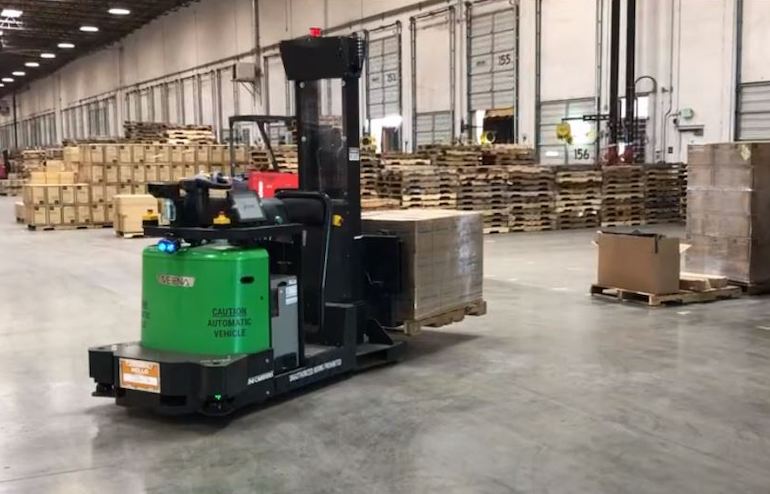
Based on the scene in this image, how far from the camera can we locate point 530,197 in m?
17.2

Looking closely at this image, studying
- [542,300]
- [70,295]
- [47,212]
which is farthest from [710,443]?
[47,212]

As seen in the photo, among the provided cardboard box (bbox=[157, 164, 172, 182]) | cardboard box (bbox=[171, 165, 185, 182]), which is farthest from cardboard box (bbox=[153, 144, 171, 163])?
cardboard box (bbox=[171, 165, 185, 182])

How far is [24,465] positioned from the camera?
4020 millimetres

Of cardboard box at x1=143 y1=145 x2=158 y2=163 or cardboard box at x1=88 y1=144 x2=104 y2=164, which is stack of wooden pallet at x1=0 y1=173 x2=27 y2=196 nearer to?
cardboard box at x1=88 y1=144 x2=104 y2=164

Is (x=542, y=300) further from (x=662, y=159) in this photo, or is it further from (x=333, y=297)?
(x=662, y=159)

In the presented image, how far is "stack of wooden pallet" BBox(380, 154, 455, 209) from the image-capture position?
16344 millimetres

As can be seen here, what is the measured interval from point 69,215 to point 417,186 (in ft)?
28.2

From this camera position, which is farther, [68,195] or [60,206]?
[68,195]

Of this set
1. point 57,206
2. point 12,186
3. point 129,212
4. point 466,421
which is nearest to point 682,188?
point 129,212

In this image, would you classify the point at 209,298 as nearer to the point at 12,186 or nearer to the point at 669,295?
the point at 669,295

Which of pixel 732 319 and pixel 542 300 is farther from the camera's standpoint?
pixel 542 300

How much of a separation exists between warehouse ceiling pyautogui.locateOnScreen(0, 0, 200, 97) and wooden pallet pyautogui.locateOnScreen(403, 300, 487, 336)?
29647 millimetres

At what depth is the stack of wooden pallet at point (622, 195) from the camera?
17641 mm

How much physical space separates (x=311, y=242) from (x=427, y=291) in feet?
3.84
